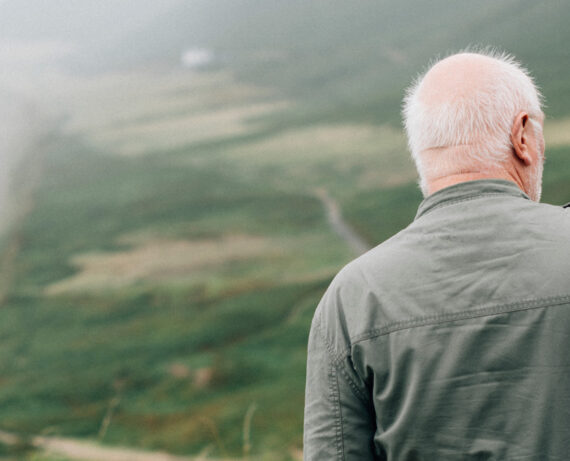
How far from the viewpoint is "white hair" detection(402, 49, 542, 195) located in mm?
1211

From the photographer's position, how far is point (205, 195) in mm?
6105

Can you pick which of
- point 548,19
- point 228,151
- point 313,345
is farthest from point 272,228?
point 313,345

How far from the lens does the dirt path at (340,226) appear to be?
16.2ft

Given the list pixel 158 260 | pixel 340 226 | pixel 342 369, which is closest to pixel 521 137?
pixel 342 369

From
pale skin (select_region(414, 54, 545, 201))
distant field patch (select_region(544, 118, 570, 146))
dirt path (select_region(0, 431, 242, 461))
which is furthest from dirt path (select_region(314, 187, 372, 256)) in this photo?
pale skin (select_region(414, 54, 545, 201))

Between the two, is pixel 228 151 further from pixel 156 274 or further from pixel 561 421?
pixel 561 421

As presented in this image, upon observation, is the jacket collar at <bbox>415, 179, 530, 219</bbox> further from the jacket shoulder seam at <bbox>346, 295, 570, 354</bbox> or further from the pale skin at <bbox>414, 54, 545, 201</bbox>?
the jacket shoulder seam at <bbox>346, 295, 570, 354</bbox>

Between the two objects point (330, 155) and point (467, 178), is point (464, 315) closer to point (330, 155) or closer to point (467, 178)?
point (467, 178)

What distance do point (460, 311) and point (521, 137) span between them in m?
0.33

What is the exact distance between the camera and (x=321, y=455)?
4.14ft

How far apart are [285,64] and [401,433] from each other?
724cm

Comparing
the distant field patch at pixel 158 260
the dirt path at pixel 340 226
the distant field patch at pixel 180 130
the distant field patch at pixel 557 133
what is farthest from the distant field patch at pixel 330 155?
the distant field patch at pixel 557 133

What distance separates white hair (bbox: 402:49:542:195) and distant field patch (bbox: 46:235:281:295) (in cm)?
391

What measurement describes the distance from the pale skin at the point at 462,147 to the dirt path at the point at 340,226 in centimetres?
355
